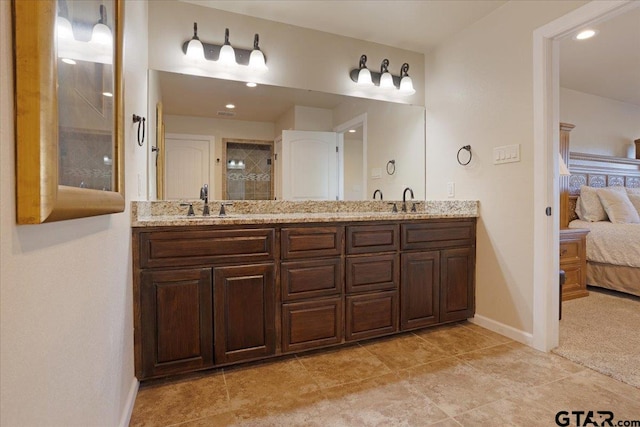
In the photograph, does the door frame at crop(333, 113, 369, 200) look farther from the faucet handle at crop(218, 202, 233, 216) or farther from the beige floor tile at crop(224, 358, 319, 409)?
the beige floor tile at crop(224, 358, 319, 409)

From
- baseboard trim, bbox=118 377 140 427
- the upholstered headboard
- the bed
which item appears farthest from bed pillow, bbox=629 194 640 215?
baseboard trim, bbox=118 377 140 427

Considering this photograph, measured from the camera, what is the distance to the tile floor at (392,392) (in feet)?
4.81

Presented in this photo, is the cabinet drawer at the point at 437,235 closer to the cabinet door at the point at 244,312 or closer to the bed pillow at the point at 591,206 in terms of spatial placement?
the cabinet door at the point at 244,312

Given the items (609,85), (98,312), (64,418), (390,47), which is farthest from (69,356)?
(609,85)

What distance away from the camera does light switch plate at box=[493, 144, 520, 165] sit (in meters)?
2.26

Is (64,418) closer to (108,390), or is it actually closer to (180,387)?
(108,390)

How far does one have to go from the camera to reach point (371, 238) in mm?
2197

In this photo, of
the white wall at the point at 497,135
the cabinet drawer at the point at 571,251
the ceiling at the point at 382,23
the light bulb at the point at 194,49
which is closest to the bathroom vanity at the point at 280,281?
the white wall at the point at 497,135

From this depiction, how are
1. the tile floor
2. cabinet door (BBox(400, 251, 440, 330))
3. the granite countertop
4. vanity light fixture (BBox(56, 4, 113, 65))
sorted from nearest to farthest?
vanity light fixture (BBox(56, 4, 113, 65)) < the tile floor < the granite countertop < cabinet door (BBox(400, 251, 440, 330))

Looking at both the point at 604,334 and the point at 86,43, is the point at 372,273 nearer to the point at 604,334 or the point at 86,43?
the point at 604,334

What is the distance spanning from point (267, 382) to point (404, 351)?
2.94 ft

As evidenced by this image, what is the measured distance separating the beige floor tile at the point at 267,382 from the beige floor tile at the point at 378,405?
17 centimetres

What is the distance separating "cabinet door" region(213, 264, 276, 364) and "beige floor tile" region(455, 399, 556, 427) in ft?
3.48

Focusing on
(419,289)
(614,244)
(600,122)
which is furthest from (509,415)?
(600,122)
